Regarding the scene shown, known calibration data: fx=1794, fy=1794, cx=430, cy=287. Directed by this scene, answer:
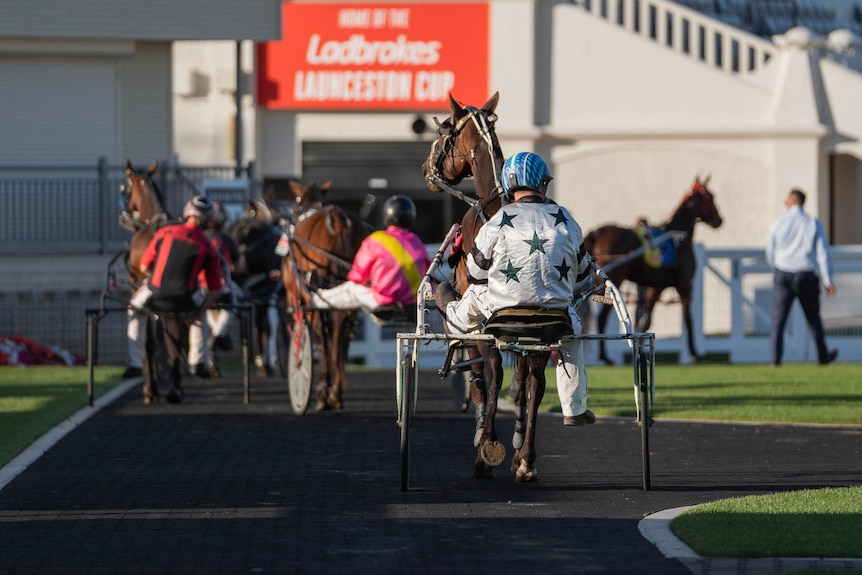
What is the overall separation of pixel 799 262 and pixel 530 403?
503 inches

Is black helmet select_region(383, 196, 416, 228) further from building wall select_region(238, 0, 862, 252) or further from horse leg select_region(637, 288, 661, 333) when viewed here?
building wall select_region(238, 0, 862, 252)

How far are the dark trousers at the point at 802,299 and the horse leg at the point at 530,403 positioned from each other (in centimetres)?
1263

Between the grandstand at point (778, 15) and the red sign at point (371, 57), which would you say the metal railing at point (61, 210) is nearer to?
the red sign at point (371, 57)

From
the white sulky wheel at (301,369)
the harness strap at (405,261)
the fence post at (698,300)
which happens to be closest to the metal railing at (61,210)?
the fence post at (698,300)

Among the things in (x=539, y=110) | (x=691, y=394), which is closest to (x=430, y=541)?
(x=691, y=394)

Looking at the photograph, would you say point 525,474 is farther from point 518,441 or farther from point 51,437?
point 51,437

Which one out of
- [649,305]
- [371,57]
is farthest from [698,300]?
[371,57]

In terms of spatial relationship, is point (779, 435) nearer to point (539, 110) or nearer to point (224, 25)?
point (224, 25)

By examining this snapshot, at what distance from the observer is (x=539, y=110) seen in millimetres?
36531

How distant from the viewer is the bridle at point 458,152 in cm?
1235

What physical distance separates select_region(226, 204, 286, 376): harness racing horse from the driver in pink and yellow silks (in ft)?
21.9

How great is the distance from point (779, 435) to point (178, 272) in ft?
20.4

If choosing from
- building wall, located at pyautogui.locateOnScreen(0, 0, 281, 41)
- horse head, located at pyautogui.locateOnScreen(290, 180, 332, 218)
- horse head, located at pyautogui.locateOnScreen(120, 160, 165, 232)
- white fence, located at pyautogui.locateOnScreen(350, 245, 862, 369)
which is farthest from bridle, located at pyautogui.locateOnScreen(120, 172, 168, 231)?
building wall, located at pyautogui.locateOnScreen(0, 0, 281, 41)

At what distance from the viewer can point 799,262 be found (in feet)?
75.6
